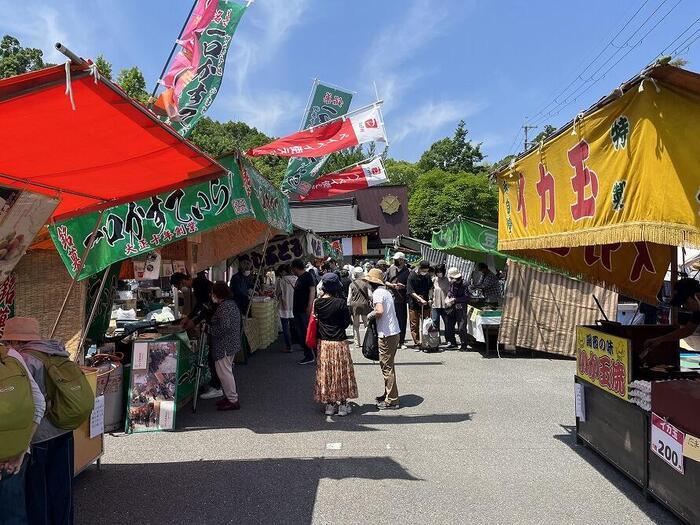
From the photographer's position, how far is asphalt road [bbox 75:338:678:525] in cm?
376

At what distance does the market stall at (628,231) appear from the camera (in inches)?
104

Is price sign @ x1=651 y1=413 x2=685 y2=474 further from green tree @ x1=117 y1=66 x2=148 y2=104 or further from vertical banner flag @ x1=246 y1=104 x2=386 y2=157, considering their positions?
green tree @ x1=117 y1=66 x2=148 y2=104

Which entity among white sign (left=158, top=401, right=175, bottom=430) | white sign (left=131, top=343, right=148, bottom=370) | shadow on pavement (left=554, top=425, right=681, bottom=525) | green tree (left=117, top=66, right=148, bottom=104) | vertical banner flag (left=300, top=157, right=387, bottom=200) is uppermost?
green tree (left=117, top=66, right=148, bottom=104)

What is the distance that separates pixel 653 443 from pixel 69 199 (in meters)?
4.99

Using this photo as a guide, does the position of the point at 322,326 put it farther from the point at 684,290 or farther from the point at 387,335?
the point at 684,290

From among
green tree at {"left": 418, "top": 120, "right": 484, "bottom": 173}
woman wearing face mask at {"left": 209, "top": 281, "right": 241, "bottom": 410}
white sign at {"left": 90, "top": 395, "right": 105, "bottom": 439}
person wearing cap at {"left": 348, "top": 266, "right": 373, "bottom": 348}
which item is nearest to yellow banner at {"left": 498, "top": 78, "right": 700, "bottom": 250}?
white sign at {"left": 90, "top": 395, "right": 105, "bottom": 439}

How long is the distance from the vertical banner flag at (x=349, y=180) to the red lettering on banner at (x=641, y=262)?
630cm

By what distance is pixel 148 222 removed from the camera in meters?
5.34

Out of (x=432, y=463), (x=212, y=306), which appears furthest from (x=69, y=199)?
(x=432, y=463)

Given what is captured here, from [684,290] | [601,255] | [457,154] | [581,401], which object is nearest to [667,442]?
[581,401]

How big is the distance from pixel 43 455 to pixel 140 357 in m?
2.60

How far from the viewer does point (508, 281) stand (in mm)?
10141

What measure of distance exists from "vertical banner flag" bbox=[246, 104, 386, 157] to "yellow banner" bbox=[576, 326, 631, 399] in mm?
4914

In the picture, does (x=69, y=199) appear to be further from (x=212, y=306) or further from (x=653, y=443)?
(x=653, y=443)
